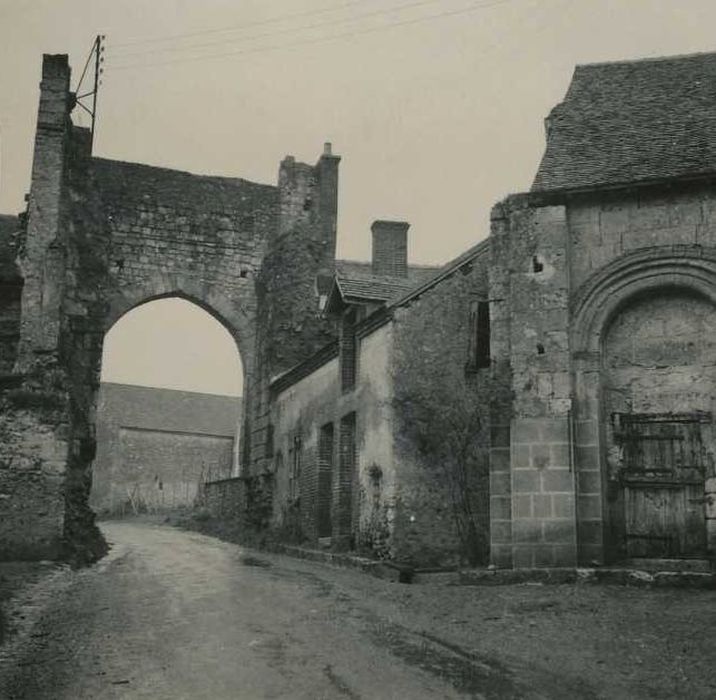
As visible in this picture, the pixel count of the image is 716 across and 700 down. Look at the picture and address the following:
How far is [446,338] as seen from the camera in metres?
14.3

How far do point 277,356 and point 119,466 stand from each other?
27.2 m

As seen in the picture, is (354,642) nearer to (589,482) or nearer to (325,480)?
(589,482)

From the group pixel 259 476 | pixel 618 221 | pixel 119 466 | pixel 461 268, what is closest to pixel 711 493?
pixel 618 221

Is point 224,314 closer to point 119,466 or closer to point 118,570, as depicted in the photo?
point 118,570

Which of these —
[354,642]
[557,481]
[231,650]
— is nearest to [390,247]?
[557,481]

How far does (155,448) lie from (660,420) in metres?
40.4

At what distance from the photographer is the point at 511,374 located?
11.3 meters

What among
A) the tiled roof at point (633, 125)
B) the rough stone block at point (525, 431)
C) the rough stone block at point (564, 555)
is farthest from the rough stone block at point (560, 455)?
the tiled roof at point (633, 125)

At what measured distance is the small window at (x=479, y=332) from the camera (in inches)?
502

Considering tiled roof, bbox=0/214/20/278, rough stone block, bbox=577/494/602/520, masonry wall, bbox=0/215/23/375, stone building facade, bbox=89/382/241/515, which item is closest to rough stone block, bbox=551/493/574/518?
rough stone block, bbox=577/494/602/520

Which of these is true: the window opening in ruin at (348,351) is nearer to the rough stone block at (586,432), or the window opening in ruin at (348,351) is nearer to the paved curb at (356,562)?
the paved curb at (356,562)

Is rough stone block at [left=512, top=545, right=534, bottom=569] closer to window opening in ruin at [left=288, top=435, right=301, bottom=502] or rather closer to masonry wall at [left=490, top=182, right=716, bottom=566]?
masonry wall at [left=490, top=182, right=716, bottom=566]

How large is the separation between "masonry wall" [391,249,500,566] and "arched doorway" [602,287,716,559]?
2.62 metres

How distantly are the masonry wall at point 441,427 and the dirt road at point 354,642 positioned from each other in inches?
97.7
